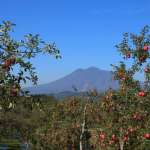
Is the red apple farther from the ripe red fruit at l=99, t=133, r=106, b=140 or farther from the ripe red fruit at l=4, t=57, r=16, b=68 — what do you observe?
the ripe red fruit at l=4, t=57, r=16, b=68

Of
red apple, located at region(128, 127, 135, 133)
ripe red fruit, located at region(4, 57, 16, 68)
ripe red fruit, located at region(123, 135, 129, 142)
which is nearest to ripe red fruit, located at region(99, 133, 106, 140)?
ripe red fruit, located at region(123, 135, 129, 142)

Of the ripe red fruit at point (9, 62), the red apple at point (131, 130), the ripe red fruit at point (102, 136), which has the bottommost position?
the ripe red fruit at point (102, 136)

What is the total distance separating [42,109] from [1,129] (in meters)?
1.15

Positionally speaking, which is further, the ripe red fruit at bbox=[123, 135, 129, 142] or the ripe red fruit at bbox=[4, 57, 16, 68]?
the ripe red fruit at bbox=[123, 135, 129, 142]

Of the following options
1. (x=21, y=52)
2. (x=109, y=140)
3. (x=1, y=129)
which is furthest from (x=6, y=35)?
(x=109, y=140)

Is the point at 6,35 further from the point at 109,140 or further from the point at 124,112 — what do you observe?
the point at 109,140

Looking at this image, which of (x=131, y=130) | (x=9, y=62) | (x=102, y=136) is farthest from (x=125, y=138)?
(x=9, y=62)

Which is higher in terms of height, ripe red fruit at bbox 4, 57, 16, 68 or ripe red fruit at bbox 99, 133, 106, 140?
ripe red fruit at bbox 4, 57, 16, 68

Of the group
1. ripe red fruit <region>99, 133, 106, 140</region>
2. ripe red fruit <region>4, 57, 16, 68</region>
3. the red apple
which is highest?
ripe red fruit <region>4, 57, 16, 68</region>

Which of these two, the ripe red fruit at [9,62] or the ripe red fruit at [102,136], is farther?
the ripe red fruit at [102,136]

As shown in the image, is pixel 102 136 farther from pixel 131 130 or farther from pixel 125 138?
pixel 131 130

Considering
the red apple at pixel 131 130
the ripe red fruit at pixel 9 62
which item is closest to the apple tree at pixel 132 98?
the red apple at pixel 131 130

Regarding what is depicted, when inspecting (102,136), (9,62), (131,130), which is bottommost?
(102,136)

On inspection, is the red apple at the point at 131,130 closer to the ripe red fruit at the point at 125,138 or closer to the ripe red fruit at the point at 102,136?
the ripe red fruit at the point at 125,138
